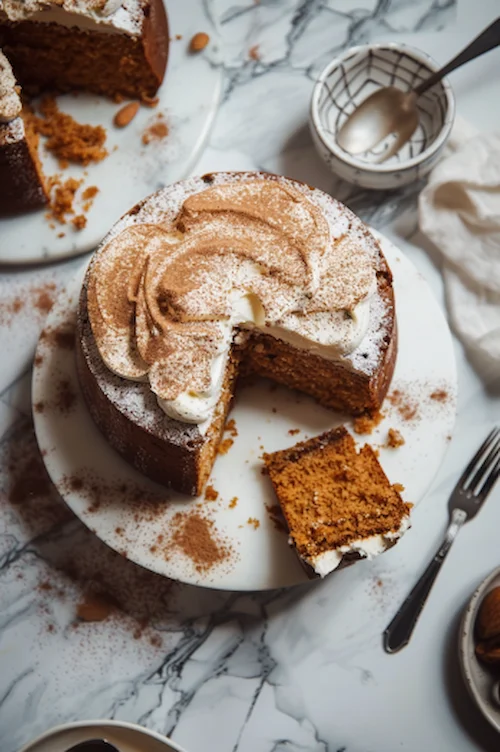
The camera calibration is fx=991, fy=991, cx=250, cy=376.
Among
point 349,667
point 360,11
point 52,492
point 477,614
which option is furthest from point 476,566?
point 360,11

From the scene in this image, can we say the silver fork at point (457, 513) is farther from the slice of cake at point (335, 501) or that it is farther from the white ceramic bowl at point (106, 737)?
the white ceramic bowl at point (106, 737)

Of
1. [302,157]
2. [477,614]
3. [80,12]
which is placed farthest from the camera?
[302,157]

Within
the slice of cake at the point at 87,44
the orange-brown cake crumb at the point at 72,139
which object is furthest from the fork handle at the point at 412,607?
the slice of cake at the point at 87,44

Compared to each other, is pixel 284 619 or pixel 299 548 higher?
pixel 299 548

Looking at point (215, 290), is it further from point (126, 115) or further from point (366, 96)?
point (366, 96)

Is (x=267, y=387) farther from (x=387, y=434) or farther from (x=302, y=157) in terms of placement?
(x=302, y=157)

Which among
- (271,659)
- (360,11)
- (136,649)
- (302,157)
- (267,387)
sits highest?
(360,11)
